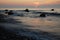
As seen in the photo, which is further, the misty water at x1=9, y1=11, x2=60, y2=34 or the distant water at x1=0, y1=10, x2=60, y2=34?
the distant water at x1=0, y1=10, x2=60, y2=34

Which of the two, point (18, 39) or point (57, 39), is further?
point (57, 39)

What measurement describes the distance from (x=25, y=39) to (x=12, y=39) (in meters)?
1.14

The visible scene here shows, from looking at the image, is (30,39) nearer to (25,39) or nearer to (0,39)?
(25,39)

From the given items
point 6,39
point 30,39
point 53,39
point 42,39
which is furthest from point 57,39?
point 6,39

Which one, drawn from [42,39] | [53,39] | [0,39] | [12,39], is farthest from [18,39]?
[53,39]

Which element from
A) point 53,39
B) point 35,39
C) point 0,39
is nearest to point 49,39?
point 53,39

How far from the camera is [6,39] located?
39.9 ft

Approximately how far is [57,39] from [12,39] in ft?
14.2

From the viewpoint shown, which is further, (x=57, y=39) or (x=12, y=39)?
(x=57, y=39)

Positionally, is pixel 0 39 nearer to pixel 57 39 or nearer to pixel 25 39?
pixel 25 39

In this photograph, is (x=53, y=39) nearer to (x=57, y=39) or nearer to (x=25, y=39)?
(x=57, y=39)

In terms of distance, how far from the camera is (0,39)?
12.1m

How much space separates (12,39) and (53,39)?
155 inches

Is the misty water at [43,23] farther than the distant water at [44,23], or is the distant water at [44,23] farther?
the distant water at [44,23]
